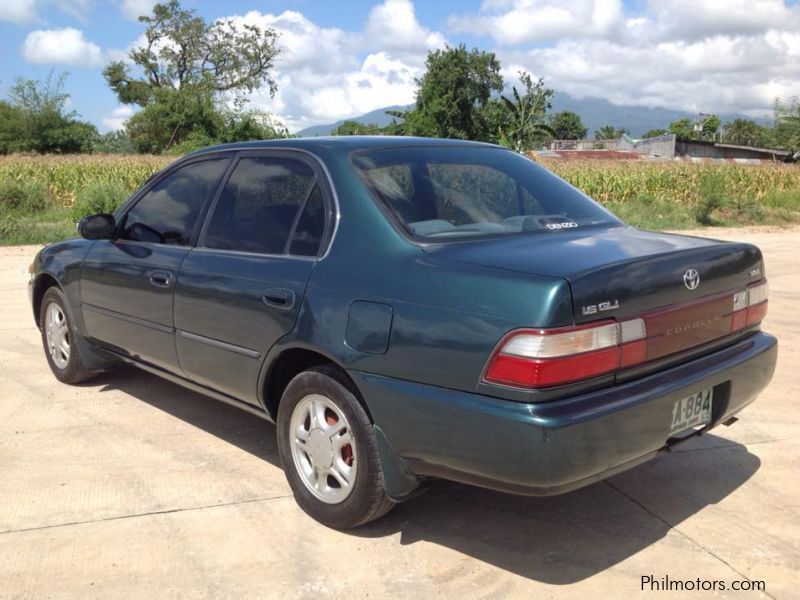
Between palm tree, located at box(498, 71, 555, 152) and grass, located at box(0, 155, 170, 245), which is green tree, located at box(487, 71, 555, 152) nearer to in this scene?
palm tree, located at box(498, 71, 555, 152)

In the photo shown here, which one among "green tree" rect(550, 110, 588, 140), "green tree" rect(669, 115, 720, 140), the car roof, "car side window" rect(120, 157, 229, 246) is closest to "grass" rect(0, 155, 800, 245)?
"car side window" rect(120, 157, 229, 246)

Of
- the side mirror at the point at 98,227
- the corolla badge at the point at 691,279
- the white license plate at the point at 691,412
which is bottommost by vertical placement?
the white license plate at the point at 691,412

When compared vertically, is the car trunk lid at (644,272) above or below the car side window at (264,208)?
below

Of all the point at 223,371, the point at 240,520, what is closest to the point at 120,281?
the point at 223,371

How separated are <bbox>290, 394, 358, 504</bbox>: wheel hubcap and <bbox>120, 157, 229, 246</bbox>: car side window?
134 centimetres

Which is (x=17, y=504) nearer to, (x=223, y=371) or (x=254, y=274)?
(x=223, y=371)

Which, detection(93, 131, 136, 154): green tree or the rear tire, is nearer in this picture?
the rear tire

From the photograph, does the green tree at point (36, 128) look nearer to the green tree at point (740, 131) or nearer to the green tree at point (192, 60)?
the green tree at point (192, 60)

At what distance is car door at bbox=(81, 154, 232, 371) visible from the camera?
4332 mm

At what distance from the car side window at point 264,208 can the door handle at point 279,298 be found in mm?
209

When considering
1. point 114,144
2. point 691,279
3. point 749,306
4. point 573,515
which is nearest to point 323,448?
point 573,515

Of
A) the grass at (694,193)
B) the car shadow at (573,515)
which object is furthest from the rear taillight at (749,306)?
the grass at (694,193)

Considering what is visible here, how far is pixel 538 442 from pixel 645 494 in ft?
4.89

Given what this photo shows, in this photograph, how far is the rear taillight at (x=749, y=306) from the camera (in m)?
3.50
